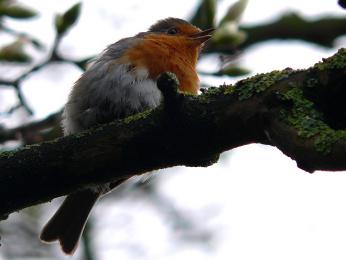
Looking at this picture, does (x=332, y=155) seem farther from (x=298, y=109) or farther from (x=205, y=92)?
(x=205, y=92)

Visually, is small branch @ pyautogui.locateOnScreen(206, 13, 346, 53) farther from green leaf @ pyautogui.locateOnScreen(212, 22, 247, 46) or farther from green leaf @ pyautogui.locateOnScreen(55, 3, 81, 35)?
green leaf @ pyautogui.locateOnScreen(55, 3, 81, 35)

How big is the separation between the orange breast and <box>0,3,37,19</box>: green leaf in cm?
89

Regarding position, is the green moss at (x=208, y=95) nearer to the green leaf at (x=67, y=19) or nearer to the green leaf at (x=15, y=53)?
the green leaf at (x=67, y=19)

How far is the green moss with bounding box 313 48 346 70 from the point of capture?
275cm

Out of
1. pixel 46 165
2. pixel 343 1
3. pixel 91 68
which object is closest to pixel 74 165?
pixel 46 165

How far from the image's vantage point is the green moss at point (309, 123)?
8.07ft

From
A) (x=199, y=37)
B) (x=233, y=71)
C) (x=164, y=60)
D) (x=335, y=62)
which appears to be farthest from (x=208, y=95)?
(x=199, y=37)

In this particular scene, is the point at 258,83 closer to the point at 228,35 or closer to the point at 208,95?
the point at 208,95

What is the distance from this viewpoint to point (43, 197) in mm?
3229

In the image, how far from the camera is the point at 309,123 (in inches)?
102

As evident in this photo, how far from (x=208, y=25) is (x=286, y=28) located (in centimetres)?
207

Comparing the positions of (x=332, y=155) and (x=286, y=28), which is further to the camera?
(x=286, y=28)

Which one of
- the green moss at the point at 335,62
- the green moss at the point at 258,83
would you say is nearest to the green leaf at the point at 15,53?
the green moss at the point at 258,83

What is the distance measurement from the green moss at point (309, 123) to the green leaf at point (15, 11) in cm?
191
